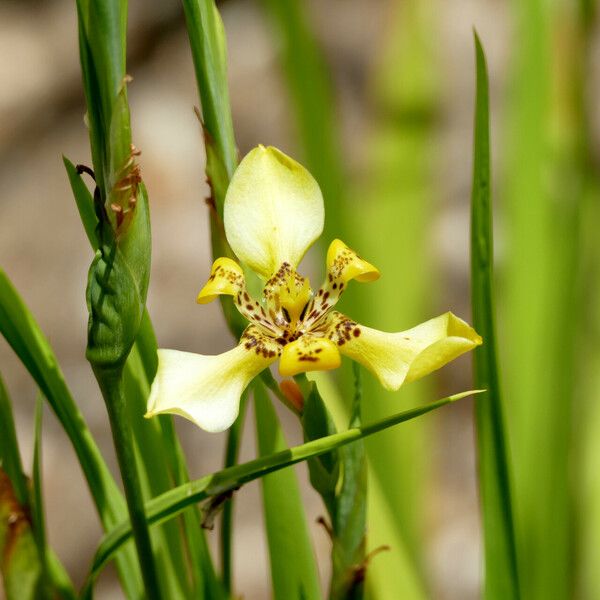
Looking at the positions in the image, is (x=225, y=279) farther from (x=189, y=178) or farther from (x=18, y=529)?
(x=189, y=178)

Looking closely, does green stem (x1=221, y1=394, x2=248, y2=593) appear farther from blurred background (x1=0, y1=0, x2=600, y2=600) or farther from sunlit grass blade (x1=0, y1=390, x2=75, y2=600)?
blurred background (x1=0, y1=0, x2=600, y2=600)

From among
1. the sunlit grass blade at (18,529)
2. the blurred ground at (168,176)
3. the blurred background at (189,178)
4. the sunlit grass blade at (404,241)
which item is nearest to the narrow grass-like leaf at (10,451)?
the sunlit grass blade at (18,529)

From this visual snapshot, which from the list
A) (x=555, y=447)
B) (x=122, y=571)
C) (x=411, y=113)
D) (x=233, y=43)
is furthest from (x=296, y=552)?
(x=233, y=43)

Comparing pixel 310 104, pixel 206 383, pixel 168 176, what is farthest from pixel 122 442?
pixel 168 176

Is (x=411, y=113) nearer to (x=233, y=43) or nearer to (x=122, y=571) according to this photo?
(x=122, y=571)

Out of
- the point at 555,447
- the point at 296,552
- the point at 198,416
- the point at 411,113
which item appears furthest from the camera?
the point at 411,113

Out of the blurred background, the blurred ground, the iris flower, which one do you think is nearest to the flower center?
the iris flower
